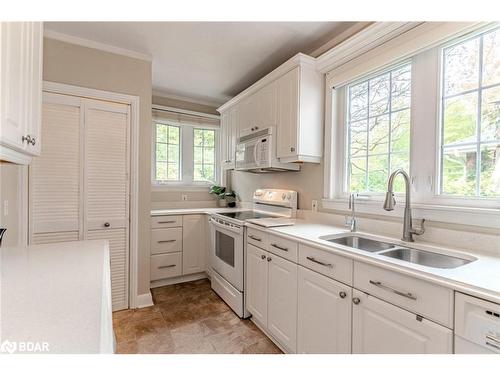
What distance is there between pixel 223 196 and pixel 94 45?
7.66ft

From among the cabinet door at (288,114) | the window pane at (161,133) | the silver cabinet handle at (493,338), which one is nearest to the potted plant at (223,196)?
the window pane at (161,133)

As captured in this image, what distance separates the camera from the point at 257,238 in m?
2.08

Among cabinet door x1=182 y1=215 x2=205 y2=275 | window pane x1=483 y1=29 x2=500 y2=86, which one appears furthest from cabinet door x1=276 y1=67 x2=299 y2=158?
cabinet door x1=182 y1=215 x2=205 y2=275

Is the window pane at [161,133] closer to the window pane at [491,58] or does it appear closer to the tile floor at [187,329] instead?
the tile floor at [187,329]

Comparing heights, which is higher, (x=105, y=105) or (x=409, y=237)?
(x=105, y=105)

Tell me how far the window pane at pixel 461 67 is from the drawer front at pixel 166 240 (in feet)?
9.37

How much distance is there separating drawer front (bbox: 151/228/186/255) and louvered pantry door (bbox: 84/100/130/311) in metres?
0.47

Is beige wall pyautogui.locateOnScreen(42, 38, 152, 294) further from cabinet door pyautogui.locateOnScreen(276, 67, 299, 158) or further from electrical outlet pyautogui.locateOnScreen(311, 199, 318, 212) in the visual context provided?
electrical outlet pyautogui.locateOnScreen(311, 199, 318, 212)

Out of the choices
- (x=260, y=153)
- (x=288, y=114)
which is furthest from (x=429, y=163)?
(x=260, y=153)

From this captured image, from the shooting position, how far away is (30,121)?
3.76 ft

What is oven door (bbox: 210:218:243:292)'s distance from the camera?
230 cm
